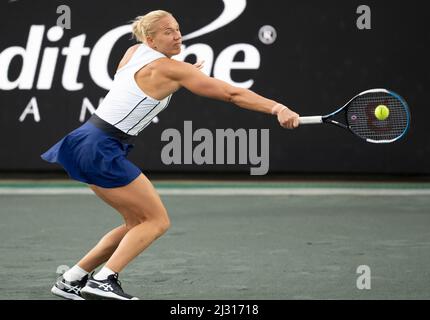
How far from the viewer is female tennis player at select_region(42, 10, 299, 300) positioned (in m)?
5.68

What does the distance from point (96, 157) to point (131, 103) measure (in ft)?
1.10

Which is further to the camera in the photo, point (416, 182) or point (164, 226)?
point (416, 182)

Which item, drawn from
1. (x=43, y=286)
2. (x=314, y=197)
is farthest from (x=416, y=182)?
(x=43, y=286)

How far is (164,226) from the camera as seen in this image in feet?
19.1

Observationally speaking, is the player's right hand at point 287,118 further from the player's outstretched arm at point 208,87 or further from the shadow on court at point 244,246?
the shadow on court at point 244,246

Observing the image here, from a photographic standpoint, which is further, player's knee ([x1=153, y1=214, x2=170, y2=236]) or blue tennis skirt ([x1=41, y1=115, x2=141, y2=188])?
player's knee ([x1=153, y1=214, x2=170, y2=236])

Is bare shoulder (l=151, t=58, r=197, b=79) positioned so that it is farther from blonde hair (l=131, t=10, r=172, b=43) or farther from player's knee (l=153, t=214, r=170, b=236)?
player's knee (l=153, t=214, r=170, b=236)

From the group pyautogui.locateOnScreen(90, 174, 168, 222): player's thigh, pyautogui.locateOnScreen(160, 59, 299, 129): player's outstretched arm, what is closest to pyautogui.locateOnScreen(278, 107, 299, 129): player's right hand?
pyautogui.locateOnScreen(160, 59, 299, 129): player's outstretched arm

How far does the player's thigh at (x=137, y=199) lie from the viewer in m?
5.75

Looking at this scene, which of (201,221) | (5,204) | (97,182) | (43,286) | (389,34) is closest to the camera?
(97,182)

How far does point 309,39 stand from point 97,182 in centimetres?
612

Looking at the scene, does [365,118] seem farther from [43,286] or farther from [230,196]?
[230,196]

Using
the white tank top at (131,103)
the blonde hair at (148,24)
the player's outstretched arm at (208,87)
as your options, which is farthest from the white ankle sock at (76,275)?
the blonde hair at (148,24)

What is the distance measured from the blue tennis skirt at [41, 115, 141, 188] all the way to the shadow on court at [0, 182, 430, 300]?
29.7 inches
